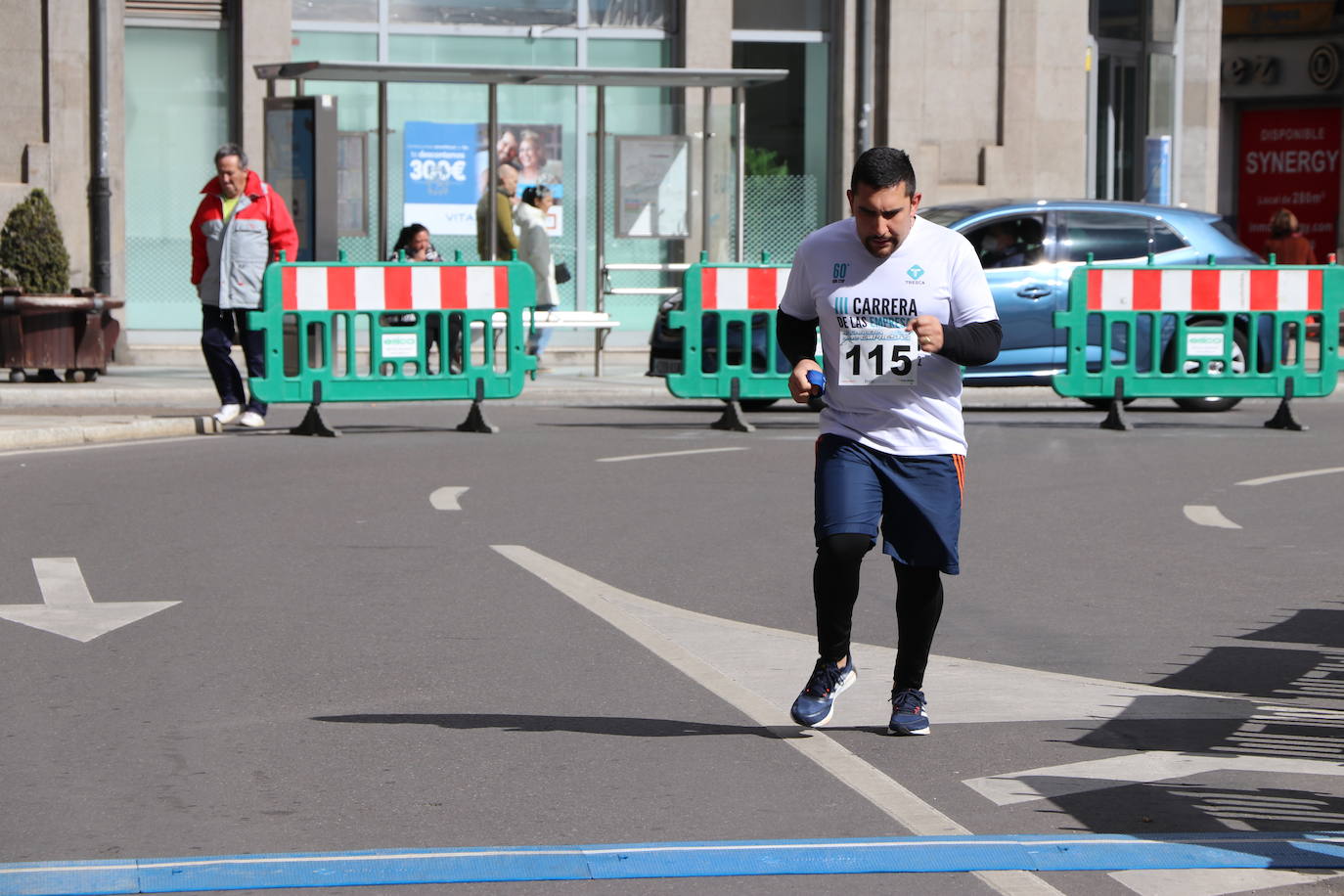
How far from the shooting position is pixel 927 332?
6.27 metres

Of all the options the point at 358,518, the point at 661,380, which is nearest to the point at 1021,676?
the point at 358,518

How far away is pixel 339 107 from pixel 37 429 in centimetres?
857

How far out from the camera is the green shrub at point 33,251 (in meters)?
21.1

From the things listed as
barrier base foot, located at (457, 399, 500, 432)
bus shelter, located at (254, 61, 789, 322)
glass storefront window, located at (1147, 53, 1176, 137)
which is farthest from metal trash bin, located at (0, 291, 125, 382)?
glass storefront window, located at (1147, 53, 1176, 137)

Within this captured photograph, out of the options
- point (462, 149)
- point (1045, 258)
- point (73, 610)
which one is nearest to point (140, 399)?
point (462, 149)

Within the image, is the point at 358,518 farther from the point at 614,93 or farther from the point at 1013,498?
the point at 614,93

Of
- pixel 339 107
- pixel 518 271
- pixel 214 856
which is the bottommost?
pixel 214 856

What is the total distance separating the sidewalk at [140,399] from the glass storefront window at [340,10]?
425 centimetres

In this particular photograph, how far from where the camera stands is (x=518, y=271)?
1659 cm

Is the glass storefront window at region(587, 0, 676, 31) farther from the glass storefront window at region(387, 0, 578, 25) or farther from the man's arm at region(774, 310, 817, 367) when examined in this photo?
the man's arm at region(774, 310, 817, 367)

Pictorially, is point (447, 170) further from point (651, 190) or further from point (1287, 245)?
point (1287, 245)

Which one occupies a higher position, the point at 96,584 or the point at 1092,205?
the point at 1092,205

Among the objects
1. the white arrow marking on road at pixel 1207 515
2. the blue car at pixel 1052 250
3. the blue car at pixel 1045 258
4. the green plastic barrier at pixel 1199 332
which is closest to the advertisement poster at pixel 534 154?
the blue car at pixel 1045 258

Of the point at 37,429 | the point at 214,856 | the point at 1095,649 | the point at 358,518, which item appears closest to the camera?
the point at 214,856
